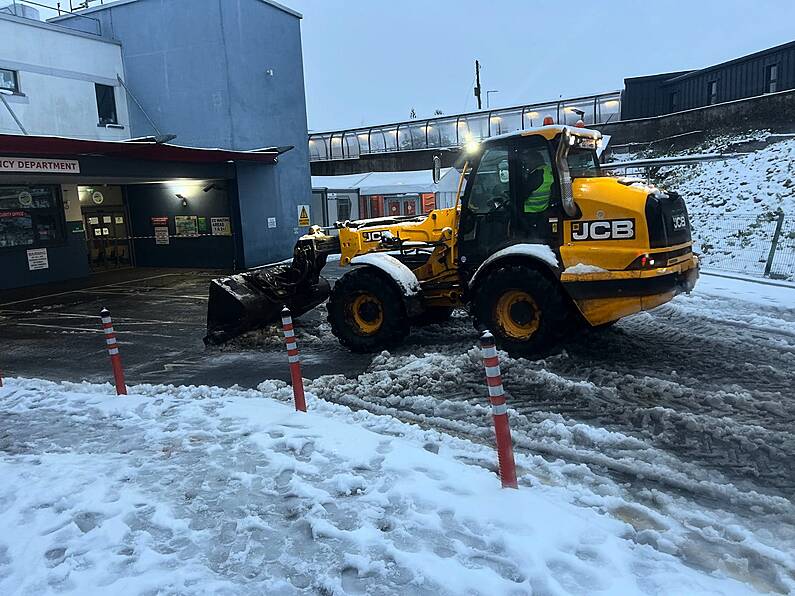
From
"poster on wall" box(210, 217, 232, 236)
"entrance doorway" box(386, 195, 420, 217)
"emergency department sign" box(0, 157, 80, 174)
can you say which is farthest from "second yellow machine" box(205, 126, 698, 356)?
"entrance doorway" box(386, 195, 420, 217)

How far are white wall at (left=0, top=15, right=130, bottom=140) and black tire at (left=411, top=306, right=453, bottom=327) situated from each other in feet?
51.9

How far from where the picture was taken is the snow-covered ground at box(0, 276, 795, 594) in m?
3.24

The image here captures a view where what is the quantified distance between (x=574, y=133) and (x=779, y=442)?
3.76m

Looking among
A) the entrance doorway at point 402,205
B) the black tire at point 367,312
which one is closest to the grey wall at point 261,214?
the entrance doorway at point 402,205

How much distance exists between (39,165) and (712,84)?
2413 centimetres

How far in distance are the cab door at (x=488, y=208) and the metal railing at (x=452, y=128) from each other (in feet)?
61.6

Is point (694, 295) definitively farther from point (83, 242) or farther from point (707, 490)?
point (83, 242)

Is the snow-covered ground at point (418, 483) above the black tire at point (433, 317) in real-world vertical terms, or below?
below

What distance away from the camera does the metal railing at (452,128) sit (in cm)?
2770

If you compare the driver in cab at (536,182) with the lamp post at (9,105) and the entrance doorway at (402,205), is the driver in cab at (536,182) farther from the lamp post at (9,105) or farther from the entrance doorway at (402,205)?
the entrance doorway at (402,205)

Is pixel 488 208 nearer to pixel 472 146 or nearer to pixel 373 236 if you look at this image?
pixel 472 146

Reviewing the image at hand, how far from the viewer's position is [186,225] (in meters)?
20.8

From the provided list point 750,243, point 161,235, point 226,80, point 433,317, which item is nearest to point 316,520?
point 433,317

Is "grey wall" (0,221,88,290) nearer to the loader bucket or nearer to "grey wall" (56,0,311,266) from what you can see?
"grey wall" (56,0,311,266)
